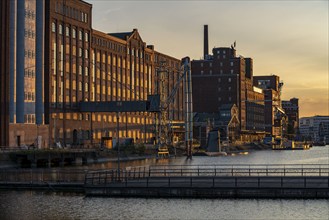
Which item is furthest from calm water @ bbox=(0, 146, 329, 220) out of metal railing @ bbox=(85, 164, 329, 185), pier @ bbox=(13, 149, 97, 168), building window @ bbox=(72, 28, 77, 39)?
building window @ bbox=(72, 28, 77, 39)

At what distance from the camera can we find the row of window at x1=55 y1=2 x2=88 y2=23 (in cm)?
16125

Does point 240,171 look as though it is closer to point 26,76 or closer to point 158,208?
point 158,208

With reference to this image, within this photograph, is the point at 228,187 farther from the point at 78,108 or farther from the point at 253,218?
the point at 78,108

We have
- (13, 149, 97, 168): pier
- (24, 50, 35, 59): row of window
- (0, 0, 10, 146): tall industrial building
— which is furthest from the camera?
(24, 50, 35, 59): row of window

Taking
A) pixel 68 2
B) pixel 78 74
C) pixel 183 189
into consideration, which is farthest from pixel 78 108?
pixel 183 189

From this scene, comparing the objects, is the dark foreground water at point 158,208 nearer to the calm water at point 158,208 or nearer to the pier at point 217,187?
the calm water at point 158,208

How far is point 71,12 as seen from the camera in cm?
16875

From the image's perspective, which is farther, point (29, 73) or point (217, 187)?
point (29, 73)

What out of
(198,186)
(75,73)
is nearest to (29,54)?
(75,73)

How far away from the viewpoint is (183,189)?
61406 mm

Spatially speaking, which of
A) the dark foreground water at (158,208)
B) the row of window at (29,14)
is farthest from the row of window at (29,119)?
the dark foreground water at (158,208)

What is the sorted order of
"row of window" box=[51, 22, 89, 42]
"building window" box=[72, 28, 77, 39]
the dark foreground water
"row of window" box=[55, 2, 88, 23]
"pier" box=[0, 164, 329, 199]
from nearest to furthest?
the dark foreground water < "pier" box=[0, 164, 329, 199] < "row of window" box=[51, 22, 89, 42] < "row of window" box=[55, 2, 88, 23] < "building window" box=[72, 28, 77, 39]

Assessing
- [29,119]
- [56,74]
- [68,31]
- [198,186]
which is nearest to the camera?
[198,186]

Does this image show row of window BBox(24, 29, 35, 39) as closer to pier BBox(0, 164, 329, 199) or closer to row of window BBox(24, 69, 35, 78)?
row of window BBox(24, 69, 35, 78)
